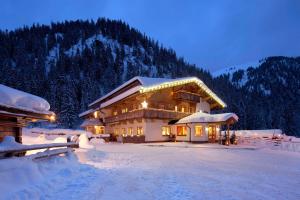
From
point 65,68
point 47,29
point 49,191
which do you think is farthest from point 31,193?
point 47,29

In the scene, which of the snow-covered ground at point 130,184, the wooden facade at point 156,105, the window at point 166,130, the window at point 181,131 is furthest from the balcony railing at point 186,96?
the snow-covered ground at point 130,184

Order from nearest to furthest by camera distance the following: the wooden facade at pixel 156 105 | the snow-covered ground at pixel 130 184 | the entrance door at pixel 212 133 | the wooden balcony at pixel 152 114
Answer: the snow-covered ground at pixel 130 184 < the wooden balcony at pixel 152 114 < the wooden facade at pixel 156 105 < the entrance door at pixel 212 133

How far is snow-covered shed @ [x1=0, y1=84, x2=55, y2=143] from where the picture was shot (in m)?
9.16

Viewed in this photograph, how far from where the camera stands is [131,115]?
36.8 m

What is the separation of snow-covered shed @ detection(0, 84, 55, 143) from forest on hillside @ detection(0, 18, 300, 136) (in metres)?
56.2

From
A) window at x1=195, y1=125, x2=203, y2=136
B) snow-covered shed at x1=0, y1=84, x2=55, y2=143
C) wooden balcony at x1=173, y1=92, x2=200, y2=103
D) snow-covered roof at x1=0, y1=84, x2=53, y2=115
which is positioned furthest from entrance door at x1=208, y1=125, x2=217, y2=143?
snow-covered roof at x1=0, y1=84, x2=53, y2=115

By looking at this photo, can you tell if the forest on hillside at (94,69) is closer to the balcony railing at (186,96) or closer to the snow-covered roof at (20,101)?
the balcony railing at (186,96)

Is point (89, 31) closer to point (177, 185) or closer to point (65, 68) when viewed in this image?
point (65, 68)

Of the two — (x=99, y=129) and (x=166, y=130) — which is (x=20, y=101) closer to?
(x=166, y=130)

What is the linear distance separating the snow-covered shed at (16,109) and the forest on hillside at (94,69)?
2214 inches

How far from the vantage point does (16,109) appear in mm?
9453

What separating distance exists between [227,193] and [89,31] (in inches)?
6497

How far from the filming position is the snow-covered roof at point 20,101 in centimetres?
907

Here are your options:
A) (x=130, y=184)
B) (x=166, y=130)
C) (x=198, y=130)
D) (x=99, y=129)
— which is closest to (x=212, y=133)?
(x=198, y=130)
